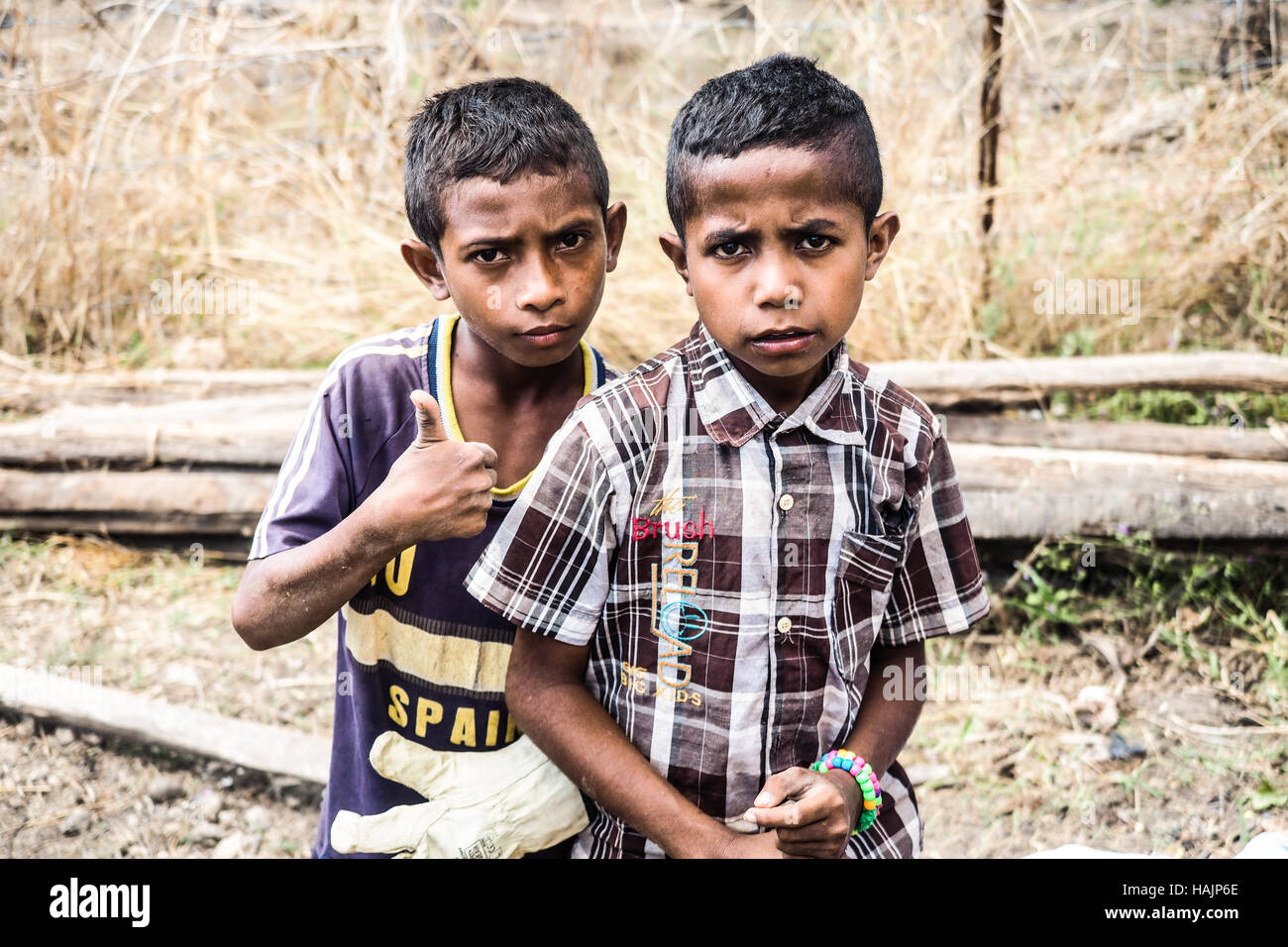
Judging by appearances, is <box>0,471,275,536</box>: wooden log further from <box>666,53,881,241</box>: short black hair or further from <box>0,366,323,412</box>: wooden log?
<box>666,53,881,241</box>: short black hair

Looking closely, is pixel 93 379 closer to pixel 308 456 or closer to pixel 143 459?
pixel 143 459

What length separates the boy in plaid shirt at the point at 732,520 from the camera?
4.74 feet

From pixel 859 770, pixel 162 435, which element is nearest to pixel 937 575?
pixel 859 770

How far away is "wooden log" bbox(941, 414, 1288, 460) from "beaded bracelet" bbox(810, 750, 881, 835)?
6.74 feet

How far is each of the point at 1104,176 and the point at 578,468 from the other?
4.09 meters

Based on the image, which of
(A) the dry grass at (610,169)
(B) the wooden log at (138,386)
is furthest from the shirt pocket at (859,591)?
(B) the wooden log at (138,386)

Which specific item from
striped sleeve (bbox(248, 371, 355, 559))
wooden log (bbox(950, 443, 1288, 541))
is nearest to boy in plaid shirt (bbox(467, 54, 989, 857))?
striped sleeve (bbox(248, 371, 355, 559))

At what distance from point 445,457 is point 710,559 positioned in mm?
416

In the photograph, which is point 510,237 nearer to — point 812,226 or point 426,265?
point 426,265

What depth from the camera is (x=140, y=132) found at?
506 cm

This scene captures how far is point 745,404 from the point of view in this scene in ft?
5.00

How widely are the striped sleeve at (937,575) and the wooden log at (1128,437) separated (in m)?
1.79

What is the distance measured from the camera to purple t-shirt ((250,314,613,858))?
65.2 inches

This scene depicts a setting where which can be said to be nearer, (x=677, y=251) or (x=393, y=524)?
(x=393, y=524)
